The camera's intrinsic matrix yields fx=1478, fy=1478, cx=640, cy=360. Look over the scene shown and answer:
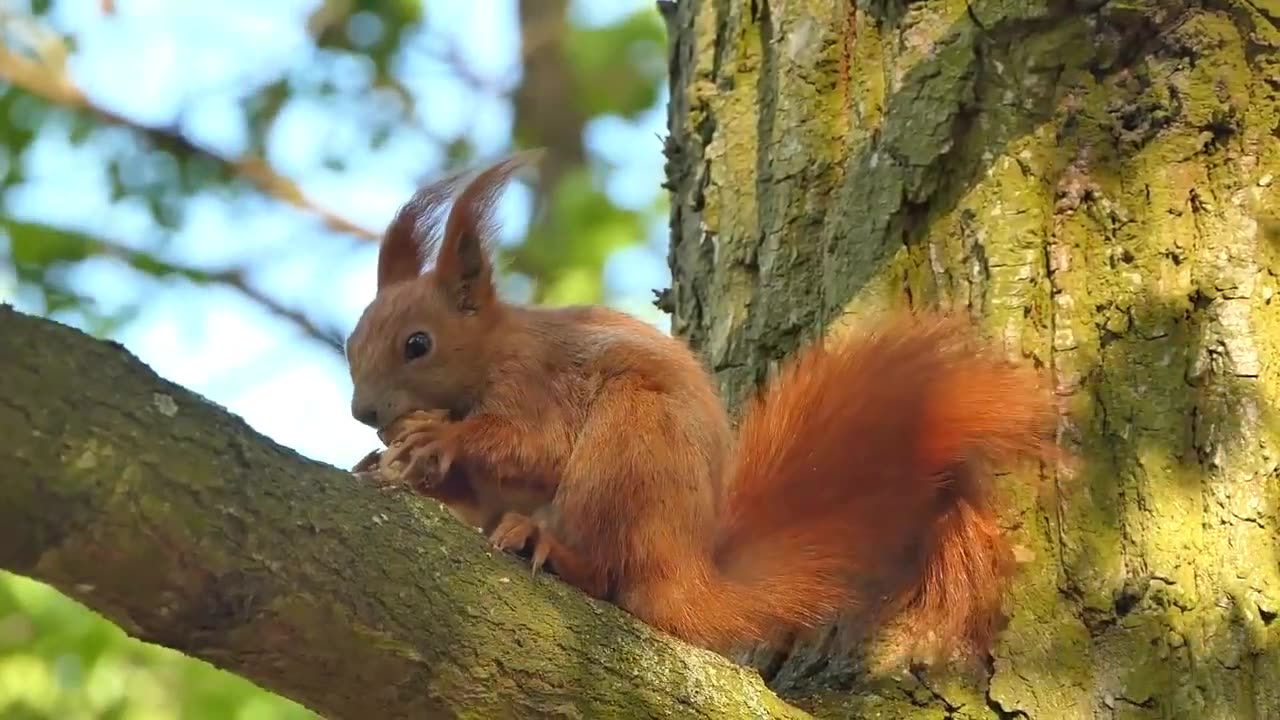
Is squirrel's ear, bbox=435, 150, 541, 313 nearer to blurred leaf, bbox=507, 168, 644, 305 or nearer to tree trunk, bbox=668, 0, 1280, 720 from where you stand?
tree trunk, bbox=668, 0, 1280, 720

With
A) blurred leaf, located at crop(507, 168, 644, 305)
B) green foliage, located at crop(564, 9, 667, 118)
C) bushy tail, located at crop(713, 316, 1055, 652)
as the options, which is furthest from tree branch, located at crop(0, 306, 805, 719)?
green foliage, located at crop(564, 9, 667, 118)

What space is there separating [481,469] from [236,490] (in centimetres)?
76

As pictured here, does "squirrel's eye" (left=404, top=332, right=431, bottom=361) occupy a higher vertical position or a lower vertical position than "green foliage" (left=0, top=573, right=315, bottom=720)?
higher

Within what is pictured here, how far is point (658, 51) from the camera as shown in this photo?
5465 mm

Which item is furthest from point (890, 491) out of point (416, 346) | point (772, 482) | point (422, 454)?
point (416, 346)

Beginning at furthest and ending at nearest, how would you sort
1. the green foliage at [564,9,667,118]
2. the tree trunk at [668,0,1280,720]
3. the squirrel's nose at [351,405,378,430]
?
the green foliage at [564,9,667,118] < the squirrel's nose at [351,405,378,430] < the tree trunk at [668,0,1280,720]

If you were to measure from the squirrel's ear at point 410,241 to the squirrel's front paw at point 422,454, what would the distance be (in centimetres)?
50

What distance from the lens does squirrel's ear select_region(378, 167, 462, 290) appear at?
2.35 m

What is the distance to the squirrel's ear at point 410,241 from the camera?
235 centimetres

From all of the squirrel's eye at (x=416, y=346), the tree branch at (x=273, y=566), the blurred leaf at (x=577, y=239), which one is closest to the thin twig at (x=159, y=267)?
the blurred leaf at (x=577, y=239)

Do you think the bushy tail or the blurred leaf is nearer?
the bushy tail

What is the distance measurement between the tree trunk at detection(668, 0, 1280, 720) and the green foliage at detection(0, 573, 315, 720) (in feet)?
8.03

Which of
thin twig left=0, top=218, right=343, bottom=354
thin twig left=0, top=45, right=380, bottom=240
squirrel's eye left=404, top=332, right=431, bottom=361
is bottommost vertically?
squirrel's eye left=404, top=332, right=431, bottom=361

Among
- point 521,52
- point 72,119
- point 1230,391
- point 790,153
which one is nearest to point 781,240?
point 790,153
